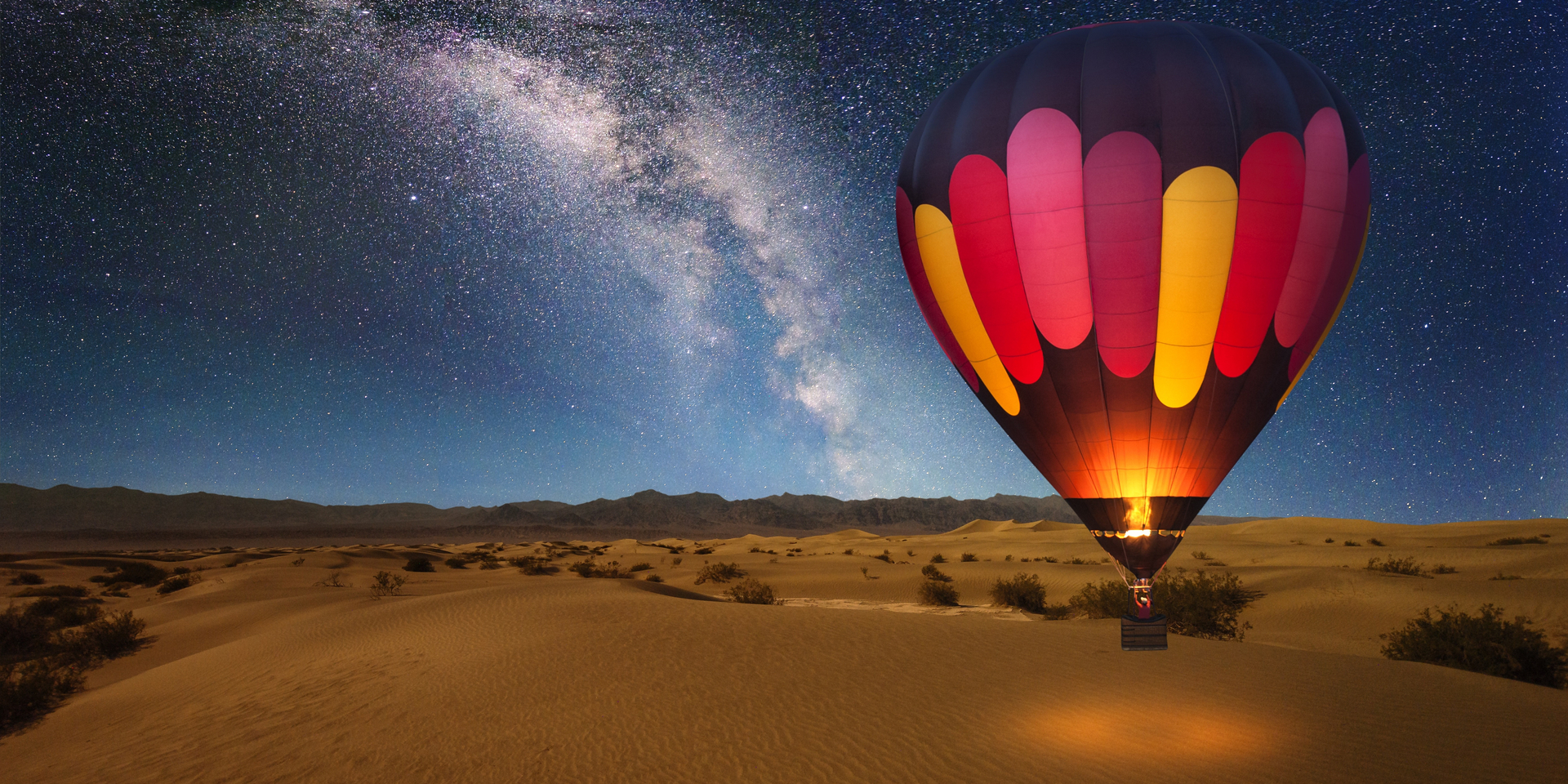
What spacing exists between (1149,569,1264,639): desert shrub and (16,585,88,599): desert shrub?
32597 mm

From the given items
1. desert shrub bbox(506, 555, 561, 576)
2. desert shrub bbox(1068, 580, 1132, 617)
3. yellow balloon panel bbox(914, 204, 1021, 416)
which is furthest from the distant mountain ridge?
yellow balloon panel bbox(914, 204, 1021, 416)

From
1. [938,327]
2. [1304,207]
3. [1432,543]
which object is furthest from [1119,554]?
[1432,543]

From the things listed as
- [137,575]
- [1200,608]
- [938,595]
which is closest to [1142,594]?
[1200,608]

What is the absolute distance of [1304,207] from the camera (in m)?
9.70

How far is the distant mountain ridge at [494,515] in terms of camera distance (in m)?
113

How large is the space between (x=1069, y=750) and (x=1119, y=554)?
3678 millimetres

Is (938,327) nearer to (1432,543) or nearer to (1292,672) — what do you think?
(1292,672)

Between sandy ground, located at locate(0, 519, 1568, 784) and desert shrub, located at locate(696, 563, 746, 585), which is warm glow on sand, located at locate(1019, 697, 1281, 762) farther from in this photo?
desert shrub, located at locate(696, 563, 746, 585)

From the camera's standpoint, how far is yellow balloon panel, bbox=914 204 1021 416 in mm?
11000

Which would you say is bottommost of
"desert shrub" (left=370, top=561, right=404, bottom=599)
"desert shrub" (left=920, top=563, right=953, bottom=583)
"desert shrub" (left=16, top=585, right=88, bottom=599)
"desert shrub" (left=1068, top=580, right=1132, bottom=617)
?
"desert shrub" (left=16, top=585, right=88, bottom=599)

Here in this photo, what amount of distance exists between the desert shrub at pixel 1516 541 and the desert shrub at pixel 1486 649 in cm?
2786

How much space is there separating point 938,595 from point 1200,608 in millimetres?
7287

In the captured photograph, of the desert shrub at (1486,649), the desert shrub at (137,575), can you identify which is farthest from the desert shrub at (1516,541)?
the desert shrub at (137,575)

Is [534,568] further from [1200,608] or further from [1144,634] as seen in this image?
[1144,634]
